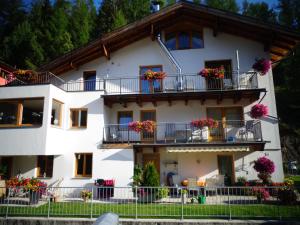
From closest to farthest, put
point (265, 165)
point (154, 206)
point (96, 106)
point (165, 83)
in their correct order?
point (154, 206)
point (265, 165)
point (96, 106)
point (165, 83)

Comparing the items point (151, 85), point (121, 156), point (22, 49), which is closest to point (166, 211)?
point (121, 156)

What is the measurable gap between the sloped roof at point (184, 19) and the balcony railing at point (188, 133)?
19.2ft

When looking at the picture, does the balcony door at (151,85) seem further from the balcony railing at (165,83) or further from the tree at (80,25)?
the tree at (80,25)

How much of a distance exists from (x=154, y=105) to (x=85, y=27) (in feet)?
67.7

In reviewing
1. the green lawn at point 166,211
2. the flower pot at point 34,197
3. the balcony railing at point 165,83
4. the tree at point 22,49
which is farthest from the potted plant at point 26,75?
the tree at point 22,49

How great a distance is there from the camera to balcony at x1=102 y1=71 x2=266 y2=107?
16.1m

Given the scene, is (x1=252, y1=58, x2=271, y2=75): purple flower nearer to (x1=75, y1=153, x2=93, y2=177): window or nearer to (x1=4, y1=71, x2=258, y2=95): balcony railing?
(x1=4, y1=71, x2=258, y2=95): balcony railing

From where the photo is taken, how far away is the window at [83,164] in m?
16.4

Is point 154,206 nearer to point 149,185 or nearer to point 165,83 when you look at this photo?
point 149,185

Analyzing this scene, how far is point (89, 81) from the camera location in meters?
18.9

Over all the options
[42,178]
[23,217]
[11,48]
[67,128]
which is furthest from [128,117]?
[11,48]

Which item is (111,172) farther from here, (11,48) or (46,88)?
(11,48)

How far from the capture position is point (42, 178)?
16.3 m

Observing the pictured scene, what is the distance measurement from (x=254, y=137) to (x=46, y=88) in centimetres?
1341
